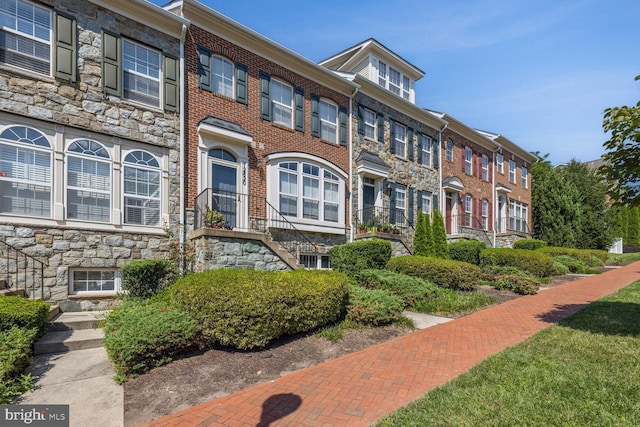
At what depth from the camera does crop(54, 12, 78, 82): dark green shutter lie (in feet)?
26.0

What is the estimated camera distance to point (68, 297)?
7789 mm

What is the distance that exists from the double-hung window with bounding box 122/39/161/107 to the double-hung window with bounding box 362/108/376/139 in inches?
316

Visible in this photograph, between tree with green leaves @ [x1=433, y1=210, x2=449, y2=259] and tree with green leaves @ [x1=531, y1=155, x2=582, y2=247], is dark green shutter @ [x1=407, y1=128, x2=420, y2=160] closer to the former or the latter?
tree with green leaves @ [x1=433, y1=210, x2=449, y2=259]

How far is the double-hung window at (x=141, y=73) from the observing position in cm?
900

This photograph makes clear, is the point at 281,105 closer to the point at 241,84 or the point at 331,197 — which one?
the point at 241,84

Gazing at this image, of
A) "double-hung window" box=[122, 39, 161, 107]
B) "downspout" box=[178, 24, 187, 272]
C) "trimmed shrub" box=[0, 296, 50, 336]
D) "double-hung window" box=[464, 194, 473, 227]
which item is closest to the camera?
"trimmed shrub" box=[0, 296, 50, 336]

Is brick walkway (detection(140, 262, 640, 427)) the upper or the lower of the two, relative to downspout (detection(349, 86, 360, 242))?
lower

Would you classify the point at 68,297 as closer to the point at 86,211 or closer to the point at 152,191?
the point at 86,211

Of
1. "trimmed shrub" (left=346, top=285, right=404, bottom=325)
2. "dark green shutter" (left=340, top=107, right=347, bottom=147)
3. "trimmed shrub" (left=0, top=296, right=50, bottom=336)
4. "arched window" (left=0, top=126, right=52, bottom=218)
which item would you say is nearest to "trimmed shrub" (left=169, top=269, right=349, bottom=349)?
"trimmed shrub" (left=346, top=285, right=404, bottom=325)

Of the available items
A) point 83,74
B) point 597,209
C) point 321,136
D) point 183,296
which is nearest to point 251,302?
point 183,296

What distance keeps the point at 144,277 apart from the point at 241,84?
20.6 feet

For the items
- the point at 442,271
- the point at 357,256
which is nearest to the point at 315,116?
the point at 357,256

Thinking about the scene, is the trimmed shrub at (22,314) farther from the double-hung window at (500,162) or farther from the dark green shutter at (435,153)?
the double-hung window at (500,162)

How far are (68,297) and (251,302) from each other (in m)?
4.91
